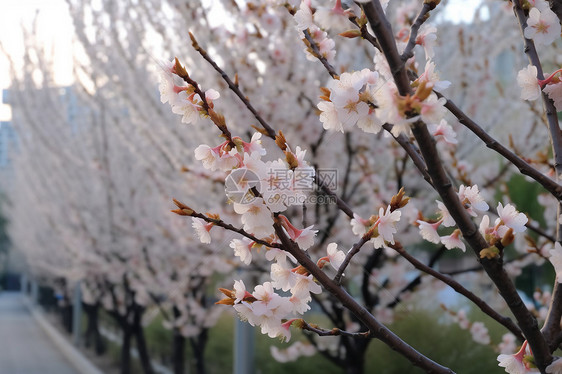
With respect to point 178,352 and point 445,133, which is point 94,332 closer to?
point 178,352

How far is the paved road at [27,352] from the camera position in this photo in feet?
34.3

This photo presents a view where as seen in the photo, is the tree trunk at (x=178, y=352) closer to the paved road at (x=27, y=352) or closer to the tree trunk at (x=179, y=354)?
the tree trunk at (x=179, y=354)

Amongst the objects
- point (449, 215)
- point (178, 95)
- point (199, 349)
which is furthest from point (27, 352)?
point (449, 215)

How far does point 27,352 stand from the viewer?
12.6 meters

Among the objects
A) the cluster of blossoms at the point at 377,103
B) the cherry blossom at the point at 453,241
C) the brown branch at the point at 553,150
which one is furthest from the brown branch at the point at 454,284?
the cluster of blossoms at the point at 377,103

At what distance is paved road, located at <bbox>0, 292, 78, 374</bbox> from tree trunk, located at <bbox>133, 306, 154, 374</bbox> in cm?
295

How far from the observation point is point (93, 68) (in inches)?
258

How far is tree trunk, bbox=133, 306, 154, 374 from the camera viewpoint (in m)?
7.97

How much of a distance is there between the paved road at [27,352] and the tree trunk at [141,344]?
9.68 feet

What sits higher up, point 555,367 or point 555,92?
point 555,92

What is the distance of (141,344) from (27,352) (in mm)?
6004

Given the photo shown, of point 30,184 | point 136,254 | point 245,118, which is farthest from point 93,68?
point 30,184

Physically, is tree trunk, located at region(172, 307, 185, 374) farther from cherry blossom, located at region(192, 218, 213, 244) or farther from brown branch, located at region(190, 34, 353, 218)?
cherry blossom, located at region(192, 218, 213, 244)

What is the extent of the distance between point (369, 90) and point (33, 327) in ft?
65.2
